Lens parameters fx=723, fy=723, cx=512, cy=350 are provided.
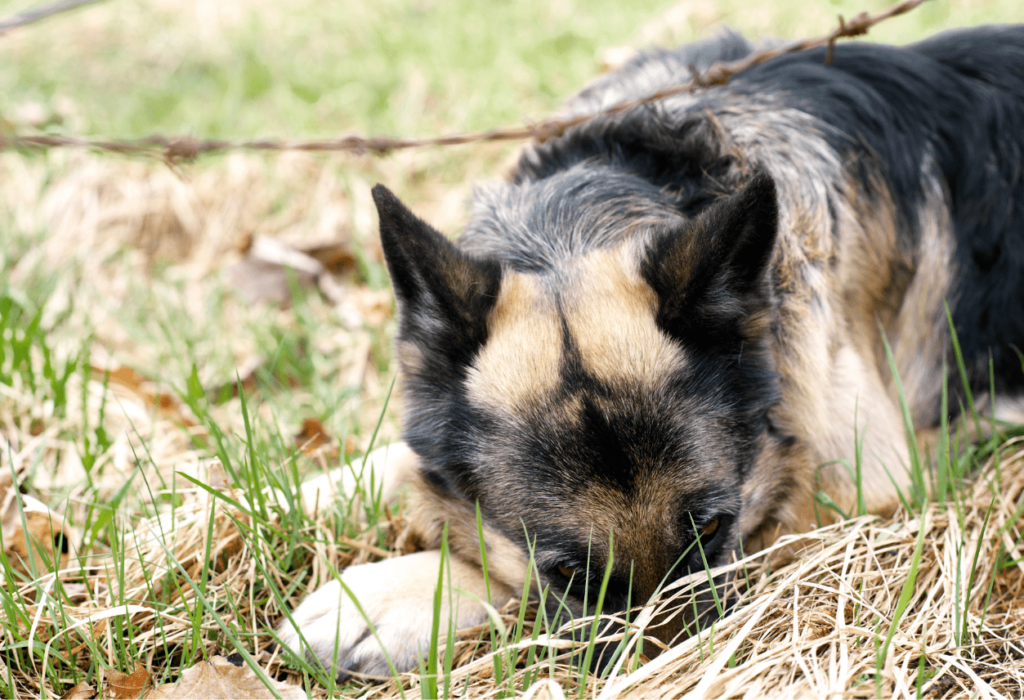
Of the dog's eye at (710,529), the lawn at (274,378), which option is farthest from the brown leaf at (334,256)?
the dog's eye at (710,529)

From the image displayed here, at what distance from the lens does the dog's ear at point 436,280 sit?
1.98 m

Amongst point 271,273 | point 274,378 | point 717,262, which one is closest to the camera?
point 717,262

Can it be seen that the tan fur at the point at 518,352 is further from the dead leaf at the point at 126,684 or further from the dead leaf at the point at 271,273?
the dead leaf at the point at 271,273

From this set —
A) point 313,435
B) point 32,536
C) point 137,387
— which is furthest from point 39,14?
point 137,387

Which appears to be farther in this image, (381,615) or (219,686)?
(381,615)

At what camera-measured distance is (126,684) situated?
2.01 metres

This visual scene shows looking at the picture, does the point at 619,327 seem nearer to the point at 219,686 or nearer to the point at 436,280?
the point at 436,280

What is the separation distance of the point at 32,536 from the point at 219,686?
935 mm

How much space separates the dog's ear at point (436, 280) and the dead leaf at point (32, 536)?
1351 millimetres

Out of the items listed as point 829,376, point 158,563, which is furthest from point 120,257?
point 829,376

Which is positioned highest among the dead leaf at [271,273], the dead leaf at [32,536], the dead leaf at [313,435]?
the dead leaf at [271,273]

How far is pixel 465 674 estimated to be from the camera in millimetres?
2014

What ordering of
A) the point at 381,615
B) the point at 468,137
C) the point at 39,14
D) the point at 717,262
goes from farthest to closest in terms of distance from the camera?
the point at 468,137 → the point at 381,615 → the point at 717,262 → the point at 39,14

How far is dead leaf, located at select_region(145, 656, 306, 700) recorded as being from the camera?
1934mm
